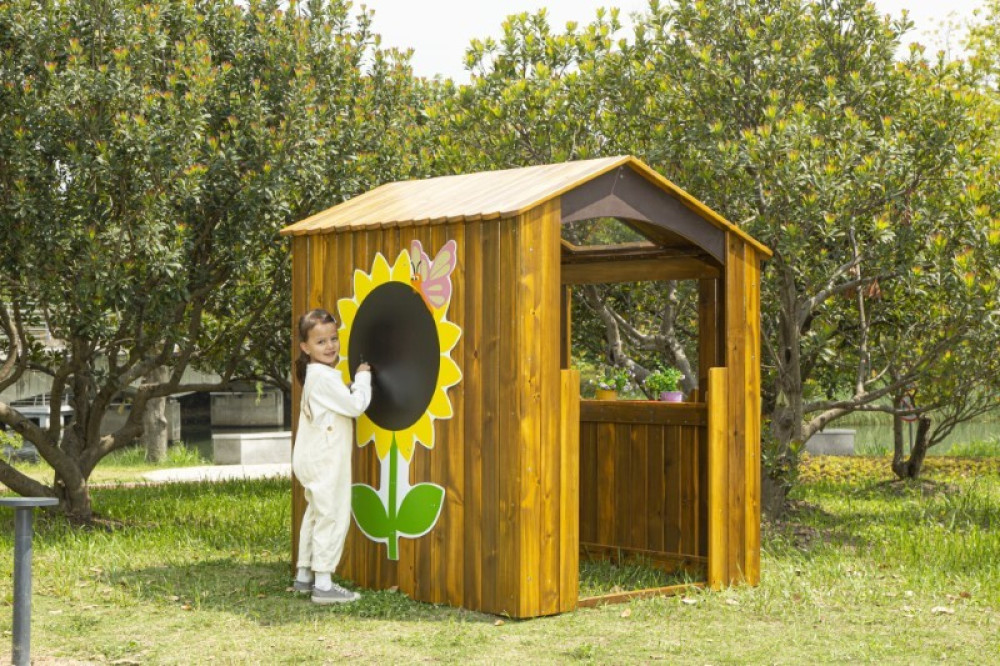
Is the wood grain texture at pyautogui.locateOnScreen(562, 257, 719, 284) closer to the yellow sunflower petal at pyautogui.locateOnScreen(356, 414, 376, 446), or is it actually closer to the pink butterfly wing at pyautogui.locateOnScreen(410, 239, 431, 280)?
the pink butterfly wing at pyautogui.locateOnScreen(410, 239, 431, 280)

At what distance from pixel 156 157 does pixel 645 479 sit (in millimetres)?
4624

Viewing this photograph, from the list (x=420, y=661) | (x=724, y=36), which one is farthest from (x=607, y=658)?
(x=724, y=36)

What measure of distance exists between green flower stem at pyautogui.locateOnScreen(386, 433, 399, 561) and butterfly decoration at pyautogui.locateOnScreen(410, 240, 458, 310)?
0.92m

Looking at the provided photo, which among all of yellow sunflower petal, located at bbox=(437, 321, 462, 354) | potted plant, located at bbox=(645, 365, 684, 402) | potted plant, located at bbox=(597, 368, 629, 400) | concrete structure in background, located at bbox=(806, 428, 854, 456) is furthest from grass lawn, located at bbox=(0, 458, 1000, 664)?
concrete structure in background, located at bbox=(806, 428, 854, 456)

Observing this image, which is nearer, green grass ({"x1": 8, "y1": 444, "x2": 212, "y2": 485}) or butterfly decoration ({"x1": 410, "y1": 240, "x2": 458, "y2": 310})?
butterfly decoration ({"x1": 410, "y1": 240, "x2": 458, "y2": 310})

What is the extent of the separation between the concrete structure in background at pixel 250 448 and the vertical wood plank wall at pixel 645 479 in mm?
11812

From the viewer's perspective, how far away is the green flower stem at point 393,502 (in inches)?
336

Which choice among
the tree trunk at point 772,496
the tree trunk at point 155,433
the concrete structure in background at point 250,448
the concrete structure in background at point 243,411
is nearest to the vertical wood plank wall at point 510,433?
the tree trunk at point 772,496

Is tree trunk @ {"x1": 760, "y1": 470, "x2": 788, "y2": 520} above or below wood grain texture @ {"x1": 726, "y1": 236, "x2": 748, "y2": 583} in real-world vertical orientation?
below

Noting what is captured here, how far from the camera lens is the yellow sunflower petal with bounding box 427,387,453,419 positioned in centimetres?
823

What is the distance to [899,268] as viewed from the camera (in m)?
11.7

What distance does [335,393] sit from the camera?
839cm

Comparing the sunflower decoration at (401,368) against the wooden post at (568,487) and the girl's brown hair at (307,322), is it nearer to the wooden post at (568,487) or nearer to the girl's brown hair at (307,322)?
the girl's brown hair at (307,322)

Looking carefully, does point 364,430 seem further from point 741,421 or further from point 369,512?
point 741,421
